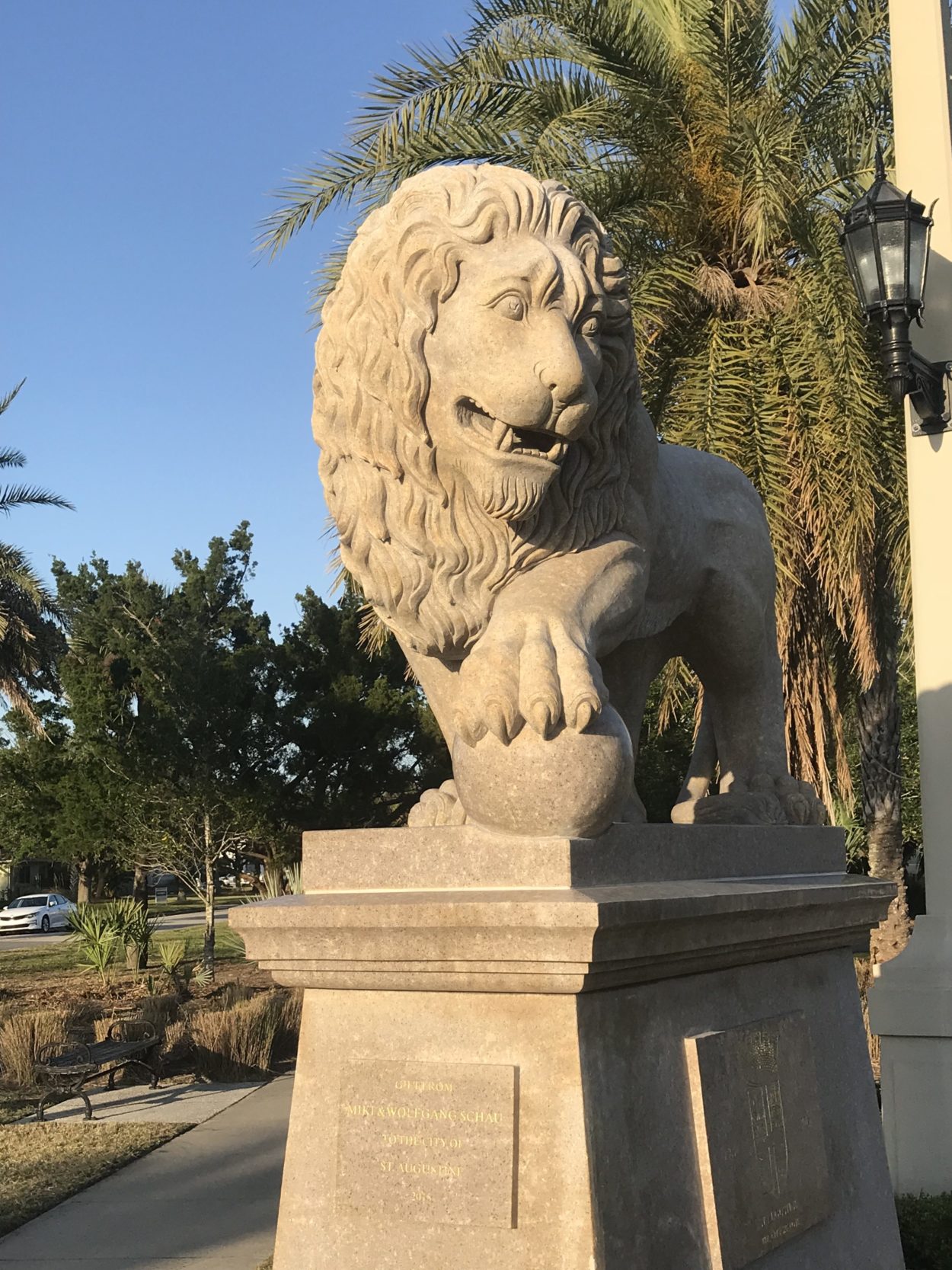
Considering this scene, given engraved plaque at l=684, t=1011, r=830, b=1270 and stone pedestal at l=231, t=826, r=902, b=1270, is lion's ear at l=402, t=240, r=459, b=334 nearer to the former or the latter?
stone pedestal at l=231, t=826, r=902, b=1270

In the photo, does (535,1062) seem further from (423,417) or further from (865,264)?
(865,264)

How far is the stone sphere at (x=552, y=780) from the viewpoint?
277 centimetres

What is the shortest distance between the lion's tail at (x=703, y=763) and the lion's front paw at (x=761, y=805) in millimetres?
222

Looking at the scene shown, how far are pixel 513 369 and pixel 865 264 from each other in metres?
3.84

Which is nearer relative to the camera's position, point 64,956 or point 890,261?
point 890,261

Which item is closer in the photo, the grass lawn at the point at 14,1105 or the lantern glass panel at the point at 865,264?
the lantern glass panel at the point at 865,264

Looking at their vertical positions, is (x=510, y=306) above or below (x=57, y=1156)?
above

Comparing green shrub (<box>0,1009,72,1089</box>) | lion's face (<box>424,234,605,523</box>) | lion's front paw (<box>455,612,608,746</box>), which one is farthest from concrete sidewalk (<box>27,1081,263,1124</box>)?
lion's face (<box>424,234,605,523</box>)

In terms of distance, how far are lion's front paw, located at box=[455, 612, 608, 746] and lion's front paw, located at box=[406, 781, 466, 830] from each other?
41cm

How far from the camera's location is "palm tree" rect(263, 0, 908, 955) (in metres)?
9.27

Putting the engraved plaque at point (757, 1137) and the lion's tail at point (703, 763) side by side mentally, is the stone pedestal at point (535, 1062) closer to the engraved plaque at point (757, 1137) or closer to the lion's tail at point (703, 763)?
the engraved plaque at point (757, 1137)

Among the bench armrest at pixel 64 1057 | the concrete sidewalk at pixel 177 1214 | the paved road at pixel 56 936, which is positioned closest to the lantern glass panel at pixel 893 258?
the concrete sidewalk at pixel 177 1214

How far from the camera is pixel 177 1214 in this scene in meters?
6.61

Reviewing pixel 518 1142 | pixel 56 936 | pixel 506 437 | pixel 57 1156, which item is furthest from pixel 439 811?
pixel 56 936
